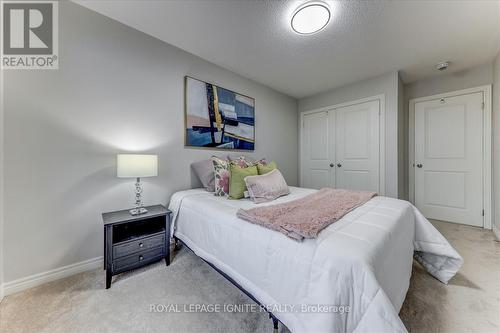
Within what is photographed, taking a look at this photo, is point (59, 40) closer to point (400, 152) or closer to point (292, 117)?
point (292, 117)

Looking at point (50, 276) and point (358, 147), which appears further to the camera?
point (358, 147)

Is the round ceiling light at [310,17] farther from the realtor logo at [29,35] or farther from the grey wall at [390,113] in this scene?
the realtor logo at [29,35]

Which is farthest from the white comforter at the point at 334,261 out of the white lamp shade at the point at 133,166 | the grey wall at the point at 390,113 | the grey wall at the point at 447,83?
the grey wall at the point at 447,83

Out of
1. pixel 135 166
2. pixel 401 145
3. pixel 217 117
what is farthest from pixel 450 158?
pixel 135 166

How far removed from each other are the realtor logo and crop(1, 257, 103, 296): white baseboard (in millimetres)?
1643

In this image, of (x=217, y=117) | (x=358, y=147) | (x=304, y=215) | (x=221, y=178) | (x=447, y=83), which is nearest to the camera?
(x=304, y=215)

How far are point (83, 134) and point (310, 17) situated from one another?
7.68 ft

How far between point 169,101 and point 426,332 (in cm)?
289

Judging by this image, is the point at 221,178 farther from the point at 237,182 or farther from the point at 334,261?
the point at 334,261

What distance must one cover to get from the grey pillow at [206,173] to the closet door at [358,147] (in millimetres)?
2500

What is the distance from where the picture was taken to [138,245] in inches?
63.8

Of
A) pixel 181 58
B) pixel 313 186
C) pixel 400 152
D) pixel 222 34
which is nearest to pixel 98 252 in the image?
pixel 181 58

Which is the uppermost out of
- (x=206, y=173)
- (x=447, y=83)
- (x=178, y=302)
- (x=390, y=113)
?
(x=447, y=83)

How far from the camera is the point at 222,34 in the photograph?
2041mm
